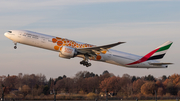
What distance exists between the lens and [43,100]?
184 ft

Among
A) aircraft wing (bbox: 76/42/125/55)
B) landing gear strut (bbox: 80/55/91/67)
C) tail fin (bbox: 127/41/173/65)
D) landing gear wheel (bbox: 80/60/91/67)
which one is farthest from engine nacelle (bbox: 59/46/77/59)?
tail fin (bbox: 127/41/173/65)

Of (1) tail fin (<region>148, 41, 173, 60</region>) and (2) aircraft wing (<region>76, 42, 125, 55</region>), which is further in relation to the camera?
(1) tail fin (<region>148, 41, 173, 60</region>)

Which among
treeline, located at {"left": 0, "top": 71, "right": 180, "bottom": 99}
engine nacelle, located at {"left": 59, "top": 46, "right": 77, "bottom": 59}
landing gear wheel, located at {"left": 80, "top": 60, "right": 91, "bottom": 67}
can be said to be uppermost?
engine nacelle, located at {"left": 59, "top": 46, "right": 77, "bottom": 59}

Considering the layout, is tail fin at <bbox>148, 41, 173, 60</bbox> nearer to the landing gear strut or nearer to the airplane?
the airplane

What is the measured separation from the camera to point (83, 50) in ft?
155

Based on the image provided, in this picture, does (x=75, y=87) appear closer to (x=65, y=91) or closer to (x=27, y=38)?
(x=65, y=91)

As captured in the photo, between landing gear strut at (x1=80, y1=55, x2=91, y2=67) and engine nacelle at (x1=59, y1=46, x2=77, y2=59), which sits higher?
engine nacelle at (x1=59, y1=46, x2=77, y2=59)

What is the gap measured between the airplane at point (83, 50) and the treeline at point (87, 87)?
14.8 meters

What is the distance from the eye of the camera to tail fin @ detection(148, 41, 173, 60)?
172ft

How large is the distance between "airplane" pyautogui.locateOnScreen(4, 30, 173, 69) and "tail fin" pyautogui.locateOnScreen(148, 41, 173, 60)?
30cm

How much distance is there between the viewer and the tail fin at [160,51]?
52.3 m

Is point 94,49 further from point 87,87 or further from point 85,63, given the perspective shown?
point 87,87

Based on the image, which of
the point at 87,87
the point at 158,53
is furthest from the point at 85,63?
the point at 87,87

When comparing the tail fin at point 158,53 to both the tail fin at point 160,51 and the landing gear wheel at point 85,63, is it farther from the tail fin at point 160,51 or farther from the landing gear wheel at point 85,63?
the landing gear wheel at point 85,63
